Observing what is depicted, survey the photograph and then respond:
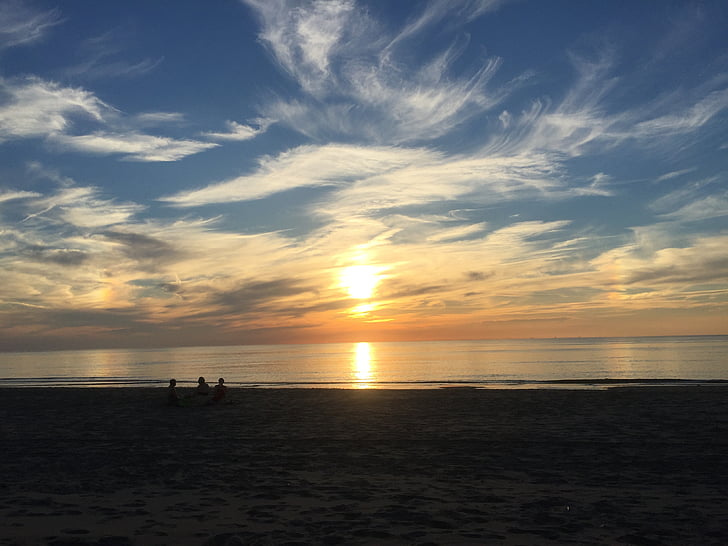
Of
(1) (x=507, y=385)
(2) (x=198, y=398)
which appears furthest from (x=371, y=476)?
(1) (x=507, y=385)

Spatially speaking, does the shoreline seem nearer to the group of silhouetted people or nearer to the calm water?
the calm water

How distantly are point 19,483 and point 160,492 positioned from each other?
3171 mm

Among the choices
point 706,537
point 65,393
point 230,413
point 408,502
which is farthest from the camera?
point 65,393

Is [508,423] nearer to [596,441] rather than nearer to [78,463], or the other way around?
[596,441]

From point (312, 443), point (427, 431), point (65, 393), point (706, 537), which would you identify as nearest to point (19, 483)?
point (312, 443)

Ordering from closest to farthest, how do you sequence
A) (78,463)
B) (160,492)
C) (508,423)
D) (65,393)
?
(160,492), (78,463), (508,423), (65,393)

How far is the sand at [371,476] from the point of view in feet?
26.6

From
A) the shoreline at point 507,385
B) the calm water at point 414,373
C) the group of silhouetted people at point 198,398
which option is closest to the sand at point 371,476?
the group of silhouetted people at point 198,398

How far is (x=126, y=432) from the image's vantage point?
1816cm

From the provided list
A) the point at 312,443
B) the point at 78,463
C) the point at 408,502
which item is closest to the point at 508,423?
the point at 312,443

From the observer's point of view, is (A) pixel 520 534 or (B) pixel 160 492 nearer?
(A) pixel 520 534

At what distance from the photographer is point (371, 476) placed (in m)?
11.7

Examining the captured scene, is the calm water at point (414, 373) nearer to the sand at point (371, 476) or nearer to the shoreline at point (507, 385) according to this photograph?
the shoreline at point (507, 385)

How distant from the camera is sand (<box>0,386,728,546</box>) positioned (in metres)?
8.10
